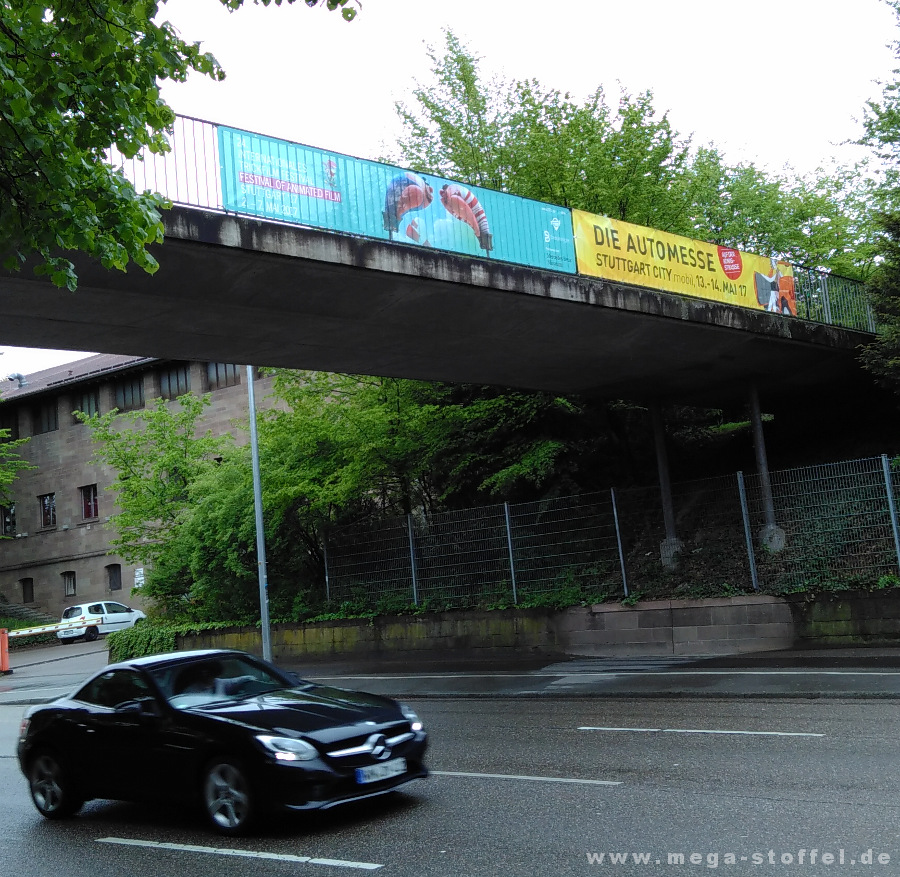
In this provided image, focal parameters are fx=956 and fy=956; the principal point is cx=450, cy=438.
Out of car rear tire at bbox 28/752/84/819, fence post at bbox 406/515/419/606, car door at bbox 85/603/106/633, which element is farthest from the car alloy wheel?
car door at bbox 85/603/106/633

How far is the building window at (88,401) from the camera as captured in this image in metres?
50.9

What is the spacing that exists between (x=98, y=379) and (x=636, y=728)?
4540 cm

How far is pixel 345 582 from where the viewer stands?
24.0m

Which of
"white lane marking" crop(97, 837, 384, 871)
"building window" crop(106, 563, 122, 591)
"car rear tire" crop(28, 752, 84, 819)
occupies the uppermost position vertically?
"building window" crop(106, 563, 122, 591)

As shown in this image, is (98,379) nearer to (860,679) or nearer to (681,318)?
Result: (681,318)

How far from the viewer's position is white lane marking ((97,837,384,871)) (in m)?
6.09

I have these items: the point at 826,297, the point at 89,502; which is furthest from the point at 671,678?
the point at 89,502

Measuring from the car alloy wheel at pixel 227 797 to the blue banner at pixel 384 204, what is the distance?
→ 8.02m

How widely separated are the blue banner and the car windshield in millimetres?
6745

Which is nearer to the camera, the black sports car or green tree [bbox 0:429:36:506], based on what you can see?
the black sports car

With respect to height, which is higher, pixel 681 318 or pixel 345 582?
pixel 681 318

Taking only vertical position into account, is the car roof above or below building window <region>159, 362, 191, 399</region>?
below

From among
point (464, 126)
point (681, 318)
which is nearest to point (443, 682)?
point (681, 318)

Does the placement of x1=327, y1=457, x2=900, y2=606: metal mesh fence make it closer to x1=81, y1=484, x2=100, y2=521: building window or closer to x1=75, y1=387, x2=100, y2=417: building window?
x1=81, y1=484, x2=100, y2=521: building window
